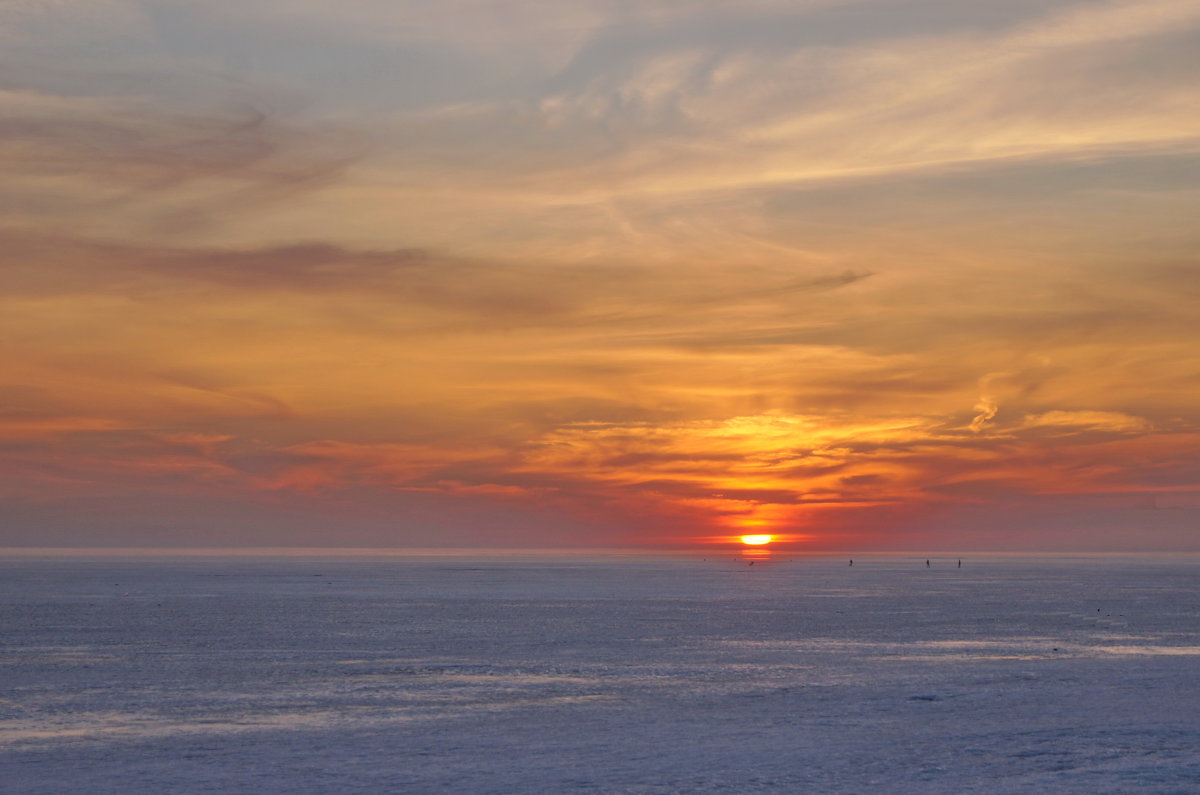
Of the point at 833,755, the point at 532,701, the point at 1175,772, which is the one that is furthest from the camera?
the point at 532,701

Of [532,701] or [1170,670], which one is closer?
[532,701]

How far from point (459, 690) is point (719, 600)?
204 ft

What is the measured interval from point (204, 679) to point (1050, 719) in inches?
1043

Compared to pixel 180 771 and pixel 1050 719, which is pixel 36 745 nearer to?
pixel 180 771

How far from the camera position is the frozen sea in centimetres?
2628

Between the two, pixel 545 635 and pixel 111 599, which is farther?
pixel 111 599

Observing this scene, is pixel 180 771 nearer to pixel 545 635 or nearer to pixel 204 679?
pixel 204 679

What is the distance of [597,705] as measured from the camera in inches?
1419

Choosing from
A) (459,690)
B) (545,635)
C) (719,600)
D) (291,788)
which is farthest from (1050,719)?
(719,600)

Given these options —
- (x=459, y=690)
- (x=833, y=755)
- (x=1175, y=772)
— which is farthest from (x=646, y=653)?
(x=1175, y=772)

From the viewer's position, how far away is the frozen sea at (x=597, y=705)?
2628 cm

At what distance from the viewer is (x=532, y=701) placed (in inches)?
1443

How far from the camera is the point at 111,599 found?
95812mm

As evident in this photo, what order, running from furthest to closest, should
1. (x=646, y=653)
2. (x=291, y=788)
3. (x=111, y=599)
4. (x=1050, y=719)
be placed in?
(x=111, y=599) < (x=646, y=653) < (x=1050, y=719) < (x=291, y=788)
